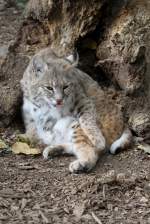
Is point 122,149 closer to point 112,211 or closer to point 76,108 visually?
point 76,108

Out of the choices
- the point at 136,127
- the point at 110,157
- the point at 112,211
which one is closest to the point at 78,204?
the point at 112,211

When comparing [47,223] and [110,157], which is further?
[110,157]

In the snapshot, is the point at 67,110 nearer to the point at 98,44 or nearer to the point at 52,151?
the point at 52,151

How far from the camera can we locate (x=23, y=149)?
4.89m

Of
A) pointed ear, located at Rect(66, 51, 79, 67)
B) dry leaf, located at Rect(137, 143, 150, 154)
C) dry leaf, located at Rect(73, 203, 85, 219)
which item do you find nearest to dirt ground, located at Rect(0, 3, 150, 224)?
dry leaf, located at Rect(73, 203, 85, 219)

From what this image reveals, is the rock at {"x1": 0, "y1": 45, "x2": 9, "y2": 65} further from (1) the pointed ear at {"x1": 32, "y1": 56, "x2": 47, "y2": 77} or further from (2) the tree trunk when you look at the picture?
(1) the pointed ear at {"x1": 32, "y1": 56, "x2": 47, "y2": 77}

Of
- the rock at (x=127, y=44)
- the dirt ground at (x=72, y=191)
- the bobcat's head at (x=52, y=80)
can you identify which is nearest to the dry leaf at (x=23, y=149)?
the dirt ground at (x=72, y=191)

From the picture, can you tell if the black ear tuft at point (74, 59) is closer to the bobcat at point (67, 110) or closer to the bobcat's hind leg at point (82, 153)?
the bobcat at point (67, 110)

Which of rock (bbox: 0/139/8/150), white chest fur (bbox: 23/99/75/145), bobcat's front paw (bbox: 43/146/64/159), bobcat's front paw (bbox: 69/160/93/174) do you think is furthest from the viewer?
white chest fur (bbox: 23/99/75/145)

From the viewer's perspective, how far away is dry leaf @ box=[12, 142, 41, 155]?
4.84m

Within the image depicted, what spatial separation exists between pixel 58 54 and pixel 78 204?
6.05ft

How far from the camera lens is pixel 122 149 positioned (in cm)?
492

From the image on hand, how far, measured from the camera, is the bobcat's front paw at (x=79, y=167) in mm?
4492

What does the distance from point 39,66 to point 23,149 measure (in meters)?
0.71
